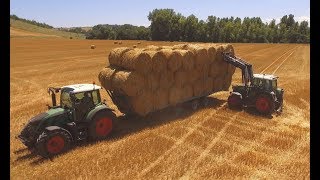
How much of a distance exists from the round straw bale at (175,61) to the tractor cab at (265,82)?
4194 mm

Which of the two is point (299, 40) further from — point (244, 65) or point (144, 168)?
point (144, 168)

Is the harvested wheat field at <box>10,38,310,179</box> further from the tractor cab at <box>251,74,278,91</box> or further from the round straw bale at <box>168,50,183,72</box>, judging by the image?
the round straw bale at <box>168,50,183,72</box>

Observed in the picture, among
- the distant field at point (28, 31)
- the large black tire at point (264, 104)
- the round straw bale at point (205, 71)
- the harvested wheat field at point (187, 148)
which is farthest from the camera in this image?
the distant field at point (28, 31)

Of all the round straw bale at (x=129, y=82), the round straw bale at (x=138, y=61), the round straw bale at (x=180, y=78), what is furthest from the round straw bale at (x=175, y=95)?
the round straw bale at (x=129, y=82)

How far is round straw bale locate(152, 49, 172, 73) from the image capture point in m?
15.8

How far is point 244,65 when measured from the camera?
60.5 ft

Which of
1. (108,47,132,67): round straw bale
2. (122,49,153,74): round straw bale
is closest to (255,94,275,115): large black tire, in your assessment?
(122,49,153,74): round straw bale

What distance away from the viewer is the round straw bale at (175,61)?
54.2ft

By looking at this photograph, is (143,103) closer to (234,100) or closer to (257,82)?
(234,100)

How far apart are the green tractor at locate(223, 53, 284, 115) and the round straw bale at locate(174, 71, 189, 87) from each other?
2.83 m

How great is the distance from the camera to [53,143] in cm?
1177

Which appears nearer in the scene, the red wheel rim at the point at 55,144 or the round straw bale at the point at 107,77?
the red wheel rim at the point at 55,144

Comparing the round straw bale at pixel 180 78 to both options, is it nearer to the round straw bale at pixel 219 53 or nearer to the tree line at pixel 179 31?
the round straw bale at pixel 219 53
